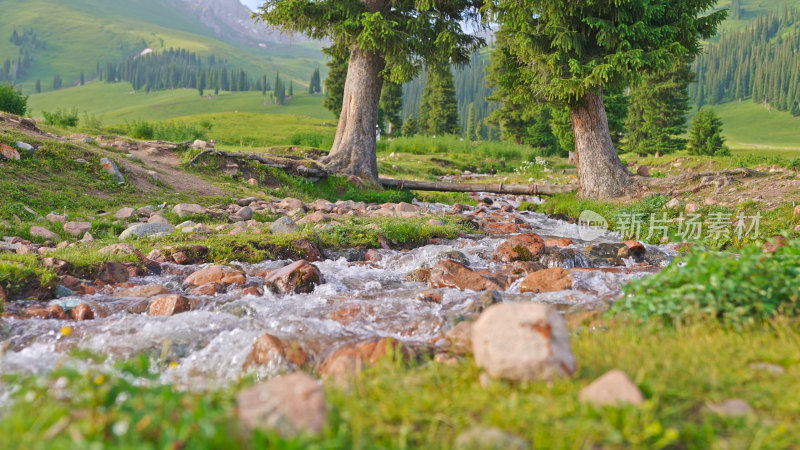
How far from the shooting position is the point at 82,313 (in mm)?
5180

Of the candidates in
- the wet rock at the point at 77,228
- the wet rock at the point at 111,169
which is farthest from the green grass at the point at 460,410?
the wet rock at the point at 111,169

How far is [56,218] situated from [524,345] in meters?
9.21

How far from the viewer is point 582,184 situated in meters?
14.5

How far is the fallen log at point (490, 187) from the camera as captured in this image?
54.2ft

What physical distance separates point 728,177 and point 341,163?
37.0 feet

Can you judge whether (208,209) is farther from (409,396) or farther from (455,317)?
(409,396)

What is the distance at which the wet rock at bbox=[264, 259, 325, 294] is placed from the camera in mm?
6359

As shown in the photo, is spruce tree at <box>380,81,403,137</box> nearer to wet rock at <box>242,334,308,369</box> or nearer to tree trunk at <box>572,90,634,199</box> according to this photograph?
tree trunk at <box>572,90,634,199</box>

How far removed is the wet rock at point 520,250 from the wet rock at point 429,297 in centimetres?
261

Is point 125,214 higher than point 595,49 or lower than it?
lower

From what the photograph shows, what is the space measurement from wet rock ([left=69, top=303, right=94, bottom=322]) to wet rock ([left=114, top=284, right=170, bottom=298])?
2.33 ft

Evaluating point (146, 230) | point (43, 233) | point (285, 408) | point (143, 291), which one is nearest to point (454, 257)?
point (143, 291)

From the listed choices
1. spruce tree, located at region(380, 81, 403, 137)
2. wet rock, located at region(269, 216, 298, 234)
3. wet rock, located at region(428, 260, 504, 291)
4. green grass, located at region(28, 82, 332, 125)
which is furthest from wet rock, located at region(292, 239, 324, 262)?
green grass, located at region(28, 82, 332, 125)

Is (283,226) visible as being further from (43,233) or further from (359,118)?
(359,118)
